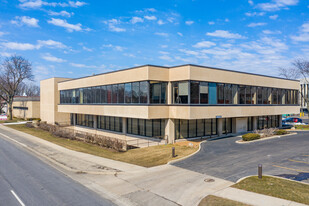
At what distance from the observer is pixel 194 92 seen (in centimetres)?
2511

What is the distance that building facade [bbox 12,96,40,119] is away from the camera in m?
58.3

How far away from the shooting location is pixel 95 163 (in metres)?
18.3

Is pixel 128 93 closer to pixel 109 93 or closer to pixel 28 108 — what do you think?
pixel 109 93

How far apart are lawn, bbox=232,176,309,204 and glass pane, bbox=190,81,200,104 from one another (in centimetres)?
1252

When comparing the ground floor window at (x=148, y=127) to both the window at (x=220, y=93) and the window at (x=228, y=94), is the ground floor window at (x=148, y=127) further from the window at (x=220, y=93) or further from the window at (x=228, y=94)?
the window at (x=228, y=94)

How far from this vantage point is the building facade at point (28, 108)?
58.3 meters

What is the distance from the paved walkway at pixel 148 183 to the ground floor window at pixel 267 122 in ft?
84.0

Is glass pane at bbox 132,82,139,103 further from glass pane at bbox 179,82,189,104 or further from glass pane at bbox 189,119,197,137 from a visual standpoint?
glass pane at bbox 189,119,197,137

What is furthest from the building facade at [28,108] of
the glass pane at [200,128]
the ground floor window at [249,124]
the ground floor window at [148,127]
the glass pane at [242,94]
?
the ground floor window at [249,124]

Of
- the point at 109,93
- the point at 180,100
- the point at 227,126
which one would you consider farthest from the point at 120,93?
the point at 227,126

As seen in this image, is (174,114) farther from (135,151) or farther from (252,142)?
(252,142)

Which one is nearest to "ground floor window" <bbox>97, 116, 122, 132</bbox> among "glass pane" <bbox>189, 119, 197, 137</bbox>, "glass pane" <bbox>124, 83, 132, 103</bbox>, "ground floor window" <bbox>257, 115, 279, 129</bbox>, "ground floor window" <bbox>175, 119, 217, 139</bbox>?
"glass pane" <bbox>124, 83, 132, 103</bbox>

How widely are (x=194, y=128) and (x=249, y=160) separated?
10.8m

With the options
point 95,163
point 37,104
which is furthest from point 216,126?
point 37,104
